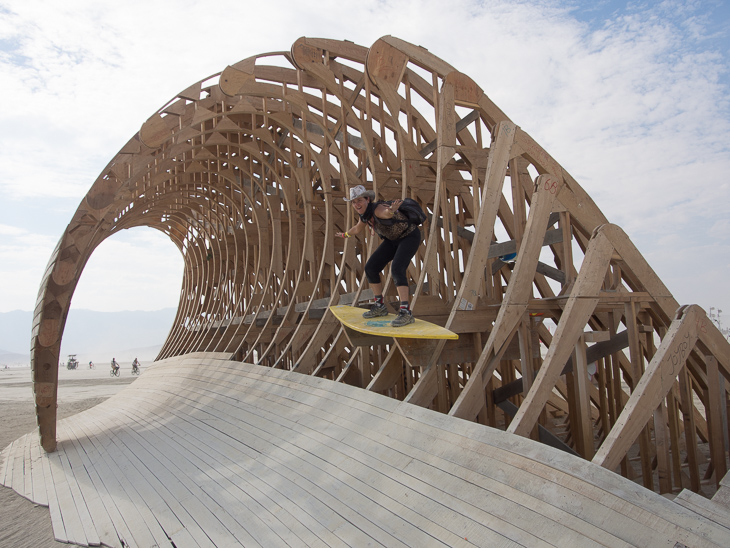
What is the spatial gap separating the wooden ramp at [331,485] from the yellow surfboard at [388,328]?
2.11 ft

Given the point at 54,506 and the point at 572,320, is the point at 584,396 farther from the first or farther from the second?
the point at 54,506

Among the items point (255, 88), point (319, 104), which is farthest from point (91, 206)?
point (319, 104)

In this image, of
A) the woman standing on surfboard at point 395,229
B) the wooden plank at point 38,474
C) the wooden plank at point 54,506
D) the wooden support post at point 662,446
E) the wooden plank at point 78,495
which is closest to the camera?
the wooden support post at point 662,446

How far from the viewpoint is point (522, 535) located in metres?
3.09

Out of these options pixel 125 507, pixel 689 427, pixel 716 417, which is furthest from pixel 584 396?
pixel 125 507

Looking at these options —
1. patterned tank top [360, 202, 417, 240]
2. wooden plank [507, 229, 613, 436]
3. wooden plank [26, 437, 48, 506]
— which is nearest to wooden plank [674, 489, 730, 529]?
wooden plank [507, 229, 613, 436]

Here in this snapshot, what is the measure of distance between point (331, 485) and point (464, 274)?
2425 millimetres

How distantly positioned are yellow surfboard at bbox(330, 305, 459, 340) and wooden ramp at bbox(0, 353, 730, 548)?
64 centimetres

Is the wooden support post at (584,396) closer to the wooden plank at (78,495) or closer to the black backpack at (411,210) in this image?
the black backpack at (411,210)

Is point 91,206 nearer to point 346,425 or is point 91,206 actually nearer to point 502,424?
point 346,425

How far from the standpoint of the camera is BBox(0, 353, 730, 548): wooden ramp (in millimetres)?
3033

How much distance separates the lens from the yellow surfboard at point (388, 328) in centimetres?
494

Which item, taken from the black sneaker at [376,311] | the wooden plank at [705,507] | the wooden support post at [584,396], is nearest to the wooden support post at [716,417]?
the wooden support post at [584,396]

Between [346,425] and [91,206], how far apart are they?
22.1ft
